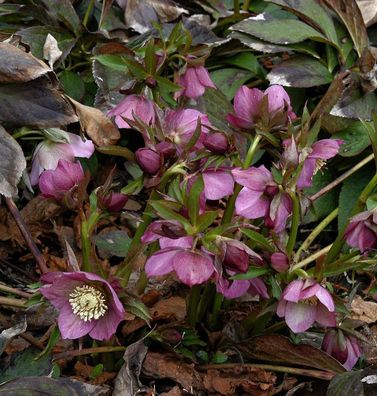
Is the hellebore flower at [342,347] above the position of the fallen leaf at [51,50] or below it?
below

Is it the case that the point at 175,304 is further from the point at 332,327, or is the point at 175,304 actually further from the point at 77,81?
the point at 77,81

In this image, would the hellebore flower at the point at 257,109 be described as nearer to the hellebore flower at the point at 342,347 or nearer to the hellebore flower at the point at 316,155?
the hellebore flower at the point at 316,155

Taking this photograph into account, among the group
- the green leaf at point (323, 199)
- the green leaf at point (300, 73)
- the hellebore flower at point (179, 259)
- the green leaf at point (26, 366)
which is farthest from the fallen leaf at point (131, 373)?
the green leaf at point (300, 73)

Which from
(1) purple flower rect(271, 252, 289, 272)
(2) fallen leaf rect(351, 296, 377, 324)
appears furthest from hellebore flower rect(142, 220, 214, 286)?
(2) fallen leaf rect(351, 296, 377, 324)

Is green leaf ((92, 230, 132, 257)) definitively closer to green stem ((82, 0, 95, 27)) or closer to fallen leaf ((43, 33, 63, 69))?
fallen leaf ((43, 33, 63, 69))

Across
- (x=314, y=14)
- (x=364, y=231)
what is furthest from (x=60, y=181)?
(x=314, y=14)

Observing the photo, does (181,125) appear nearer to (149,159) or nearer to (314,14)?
(149,159)

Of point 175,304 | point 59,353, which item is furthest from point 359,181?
point 59,353
